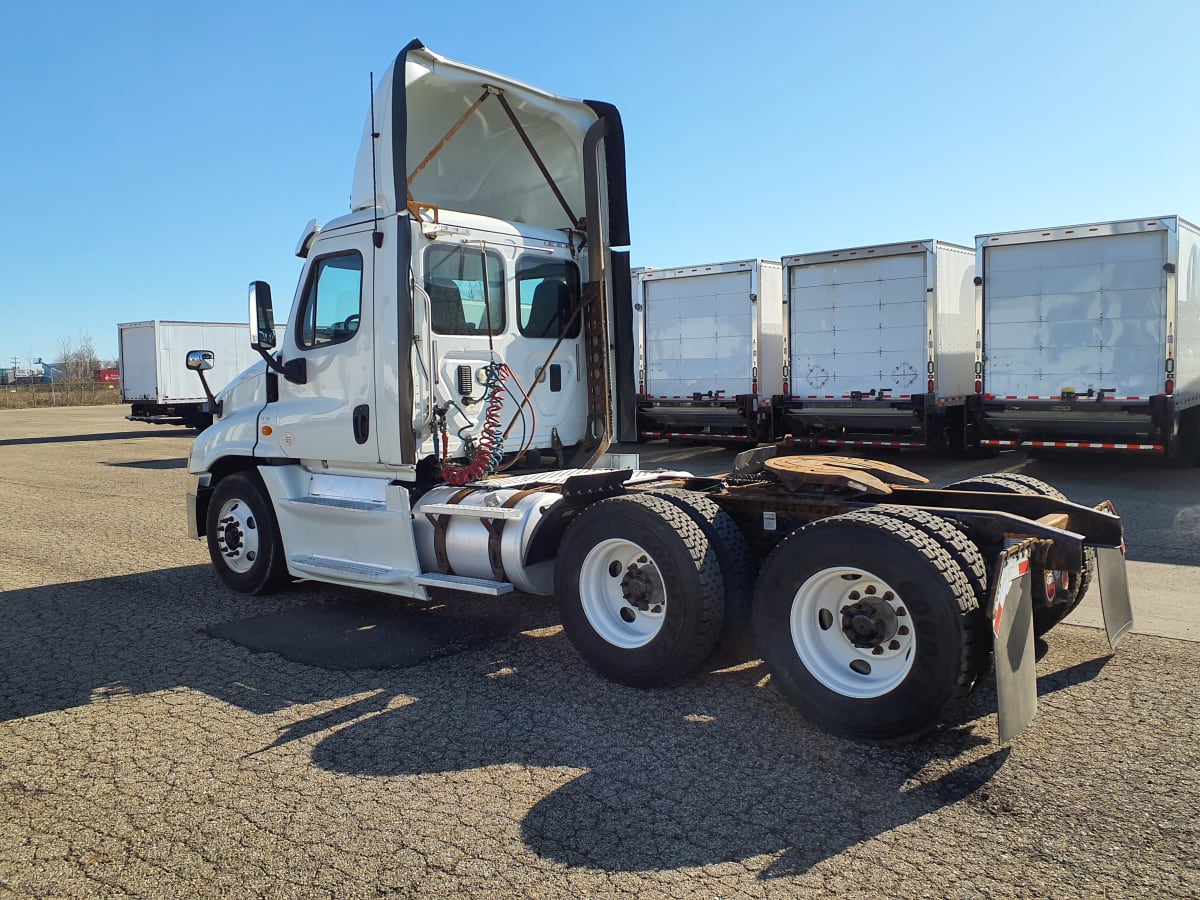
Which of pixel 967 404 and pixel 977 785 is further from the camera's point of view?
pixel 967 404

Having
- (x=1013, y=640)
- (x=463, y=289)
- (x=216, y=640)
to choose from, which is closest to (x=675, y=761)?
(x=1013, y=640)

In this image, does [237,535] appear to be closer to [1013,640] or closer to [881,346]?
[1013,640]

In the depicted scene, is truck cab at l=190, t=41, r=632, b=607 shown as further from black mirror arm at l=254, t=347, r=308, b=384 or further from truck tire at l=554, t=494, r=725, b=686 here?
truck tire at l=554, t=494, r=725, b=686

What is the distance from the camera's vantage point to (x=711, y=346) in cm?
1689

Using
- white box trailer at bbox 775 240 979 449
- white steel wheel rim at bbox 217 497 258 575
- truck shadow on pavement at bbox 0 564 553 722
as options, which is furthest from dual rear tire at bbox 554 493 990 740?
white box trailer at bbox 775 240 979 449

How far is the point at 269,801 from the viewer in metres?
3.88

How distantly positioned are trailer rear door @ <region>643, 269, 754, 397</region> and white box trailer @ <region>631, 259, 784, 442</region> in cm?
2

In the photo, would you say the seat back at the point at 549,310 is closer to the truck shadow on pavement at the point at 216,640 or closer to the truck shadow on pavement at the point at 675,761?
the truck shadow on pavement at the point at 216,640

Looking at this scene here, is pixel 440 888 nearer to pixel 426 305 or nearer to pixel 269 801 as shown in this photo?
pixel 269 801

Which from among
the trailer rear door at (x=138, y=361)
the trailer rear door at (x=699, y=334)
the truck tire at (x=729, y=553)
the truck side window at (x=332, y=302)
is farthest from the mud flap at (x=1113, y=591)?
the trailer rear door at (x=138, y=361)

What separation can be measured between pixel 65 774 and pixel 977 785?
154 inches

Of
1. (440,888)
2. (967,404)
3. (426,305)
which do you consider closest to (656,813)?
(440,888)

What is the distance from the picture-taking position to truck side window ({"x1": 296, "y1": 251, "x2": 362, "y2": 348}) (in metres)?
6.57

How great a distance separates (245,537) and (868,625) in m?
5.08
